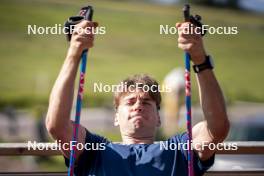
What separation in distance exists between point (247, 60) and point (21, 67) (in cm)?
1625

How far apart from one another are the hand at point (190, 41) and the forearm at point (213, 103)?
0.35 feet

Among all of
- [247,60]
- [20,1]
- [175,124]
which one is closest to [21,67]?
[20,1]

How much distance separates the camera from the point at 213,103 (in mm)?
3014

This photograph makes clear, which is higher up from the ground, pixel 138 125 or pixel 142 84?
pixel 142 84

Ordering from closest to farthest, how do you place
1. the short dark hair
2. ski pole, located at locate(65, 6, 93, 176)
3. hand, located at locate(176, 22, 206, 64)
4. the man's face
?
hand, located at locate(176, 22, 206, 64), ski pole, located at locate(65, 6, 93, 176), the man's face, the short dark hair

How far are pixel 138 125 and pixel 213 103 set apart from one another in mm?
496

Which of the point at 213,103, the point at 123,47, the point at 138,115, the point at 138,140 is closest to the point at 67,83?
the point at 138,115

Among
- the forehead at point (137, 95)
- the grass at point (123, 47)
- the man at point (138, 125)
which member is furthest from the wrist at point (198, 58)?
the grass at point (123, 47)

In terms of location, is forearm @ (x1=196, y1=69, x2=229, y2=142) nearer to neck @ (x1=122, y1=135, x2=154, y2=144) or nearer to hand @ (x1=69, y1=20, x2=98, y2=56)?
neck @ (x1=122, y1=135, x2=154, y2=144)

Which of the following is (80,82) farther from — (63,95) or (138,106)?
(138,106)

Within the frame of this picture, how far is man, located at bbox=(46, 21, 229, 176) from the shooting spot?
2971mm

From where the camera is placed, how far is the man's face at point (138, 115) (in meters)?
3.32

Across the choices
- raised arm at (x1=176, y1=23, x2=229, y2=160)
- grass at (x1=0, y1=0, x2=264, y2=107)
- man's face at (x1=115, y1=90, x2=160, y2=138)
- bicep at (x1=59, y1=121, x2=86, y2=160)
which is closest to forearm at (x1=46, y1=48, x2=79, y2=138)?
bicep at (x1=59, y1=121, x2=86, y2=160)

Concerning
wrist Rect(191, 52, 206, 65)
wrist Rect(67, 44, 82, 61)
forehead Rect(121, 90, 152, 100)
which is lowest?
forehead Rect(121, 90, 152, 100)
